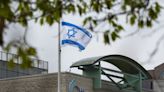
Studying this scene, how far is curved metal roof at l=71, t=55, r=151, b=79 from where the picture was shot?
141 feet

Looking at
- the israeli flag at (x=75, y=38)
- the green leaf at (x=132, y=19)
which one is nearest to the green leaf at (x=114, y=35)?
the green leaf at (x=132, y=19)

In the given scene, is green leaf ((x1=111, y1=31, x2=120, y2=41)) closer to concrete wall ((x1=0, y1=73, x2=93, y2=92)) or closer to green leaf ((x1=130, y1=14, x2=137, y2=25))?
green leaf ((x1=130, y1=14, x2=137, y2=25))

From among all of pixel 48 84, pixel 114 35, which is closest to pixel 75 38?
pixel 48 84

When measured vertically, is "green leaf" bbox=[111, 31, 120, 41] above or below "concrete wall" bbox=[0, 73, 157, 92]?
below

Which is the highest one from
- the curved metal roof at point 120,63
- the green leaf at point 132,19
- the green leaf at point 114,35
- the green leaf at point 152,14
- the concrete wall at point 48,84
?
the curved metal roof at point 120,63

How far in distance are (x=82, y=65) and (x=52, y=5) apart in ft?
120

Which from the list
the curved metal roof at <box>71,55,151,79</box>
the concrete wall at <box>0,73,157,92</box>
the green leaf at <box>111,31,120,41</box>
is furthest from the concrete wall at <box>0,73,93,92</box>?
the green leaf at <box>111,31,120,41</box>

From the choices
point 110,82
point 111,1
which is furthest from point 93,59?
point 111,1

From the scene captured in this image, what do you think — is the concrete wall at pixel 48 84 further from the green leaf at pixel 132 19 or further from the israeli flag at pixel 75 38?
the green leaf at pixel 132 19

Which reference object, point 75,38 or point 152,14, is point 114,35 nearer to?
point 152,14

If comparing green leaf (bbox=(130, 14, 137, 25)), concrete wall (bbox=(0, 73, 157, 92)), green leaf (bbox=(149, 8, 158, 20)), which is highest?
concrete wall (bbox=(0, 73, 157, 92))

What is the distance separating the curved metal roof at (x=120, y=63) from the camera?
43.0m

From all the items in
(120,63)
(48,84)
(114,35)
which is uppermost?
(120,63)

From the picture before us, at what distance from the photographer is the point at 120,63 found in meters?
46.0
